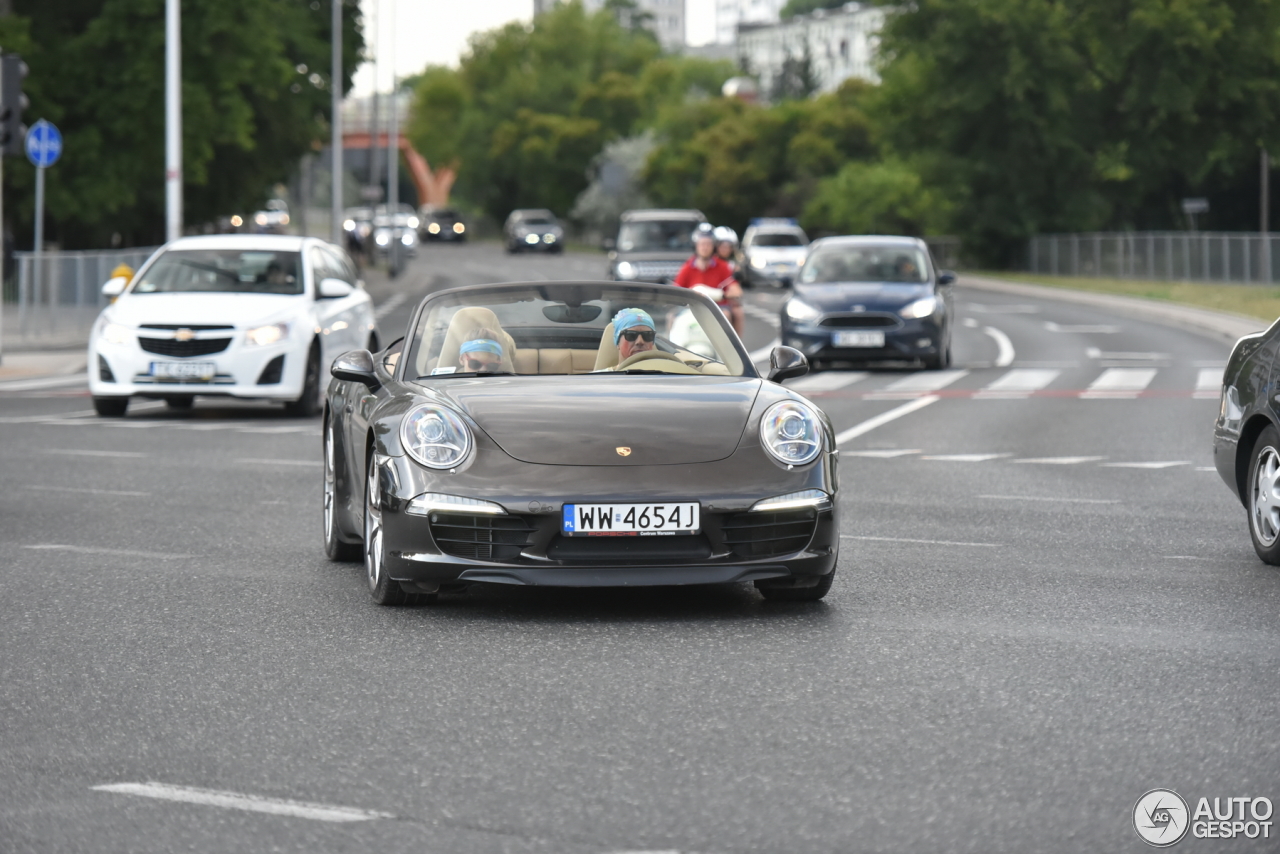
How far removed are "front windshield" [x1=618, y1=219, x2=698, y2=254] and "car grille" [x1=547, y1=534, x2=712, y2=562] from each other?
117 feet

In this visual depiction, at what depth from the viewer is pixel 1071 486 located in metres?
13.4

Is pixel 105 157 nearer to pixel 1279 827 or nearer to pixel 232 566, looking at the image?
pixel 232 566

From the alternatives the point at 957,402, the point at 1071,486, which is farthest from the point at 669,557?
the point at 957,402

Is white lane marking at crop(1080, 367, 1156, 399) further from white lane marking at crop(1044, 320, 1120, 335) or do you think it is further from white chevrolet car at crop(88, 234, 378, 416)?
white lane marking at crop(1044, 320, 1120, 335)

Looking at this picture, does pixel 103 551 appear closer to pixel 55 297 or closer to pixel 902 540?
pixel 902 540

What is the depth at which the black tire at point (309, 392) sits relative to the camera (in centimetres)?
1894

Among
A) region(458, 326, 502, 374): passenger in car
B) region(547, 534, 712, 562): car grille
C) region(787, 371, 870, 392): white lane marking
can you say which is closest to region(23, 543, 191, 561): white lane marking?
region(458, 326, 502, 374): passenger in car

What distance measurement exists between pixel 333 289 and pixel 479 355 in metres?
10.5

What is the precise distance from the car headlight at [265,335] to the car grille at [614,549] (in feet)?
36.3

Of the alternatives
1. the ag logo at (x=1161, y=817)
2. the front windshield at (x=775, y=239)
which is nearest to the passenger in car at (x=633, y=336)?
the ag logo at (x=1161, y=817)

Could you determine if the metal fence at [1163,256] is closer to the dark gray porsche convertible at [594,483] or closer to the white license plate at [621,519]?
the dark gray porsche convertible at [594,483]

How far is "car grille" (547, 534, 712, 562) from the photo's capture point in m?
7.89

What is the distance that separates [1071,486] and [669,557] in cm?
601

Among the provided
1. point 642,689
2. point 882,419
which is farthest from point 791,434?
point 882,419
